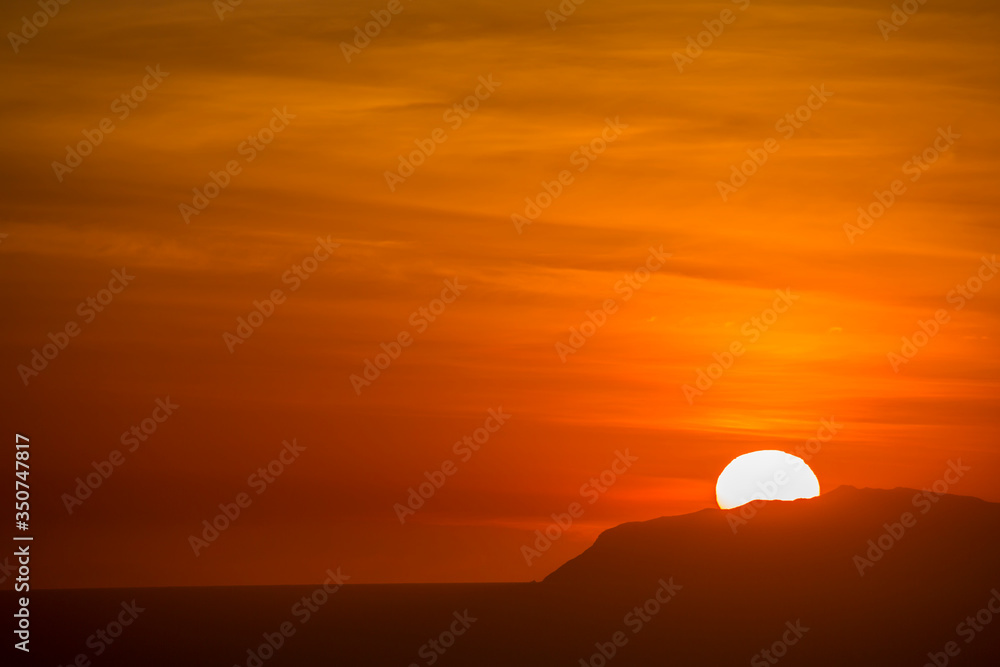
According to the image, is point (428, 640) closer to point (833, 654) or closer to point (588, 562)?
point (588, 562)

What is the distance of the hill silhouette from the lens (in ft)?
387

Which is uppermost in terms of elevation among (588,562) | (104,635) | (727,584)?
(727,584)

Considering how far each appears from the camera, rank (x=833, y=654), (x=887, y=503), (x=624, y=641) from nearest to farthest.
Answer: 1. (x=833, y=654)
2. (x=624, y=641)
3. (x=887, y=503)

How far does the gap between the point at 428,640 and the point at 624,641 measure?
102 feet

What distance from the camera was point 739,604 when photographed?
129 metres

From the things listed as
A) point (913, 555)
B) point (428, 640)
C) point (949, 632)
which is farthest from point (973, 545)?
point (428, 640)

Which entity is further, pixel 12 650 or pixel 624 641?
pixel 12 650

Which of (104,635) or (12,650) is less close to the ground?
(12,650)

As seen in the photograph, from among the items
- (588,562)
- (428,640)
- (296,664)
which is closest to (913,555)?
(588,562)

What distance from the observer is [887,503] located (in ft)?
475

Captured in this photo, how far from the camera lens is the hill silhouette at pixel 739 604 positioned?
387 ft

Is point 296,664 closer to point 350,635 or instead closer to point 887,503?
point 350,635

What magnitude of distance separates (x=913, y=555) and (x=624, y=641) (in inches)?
A: 1294

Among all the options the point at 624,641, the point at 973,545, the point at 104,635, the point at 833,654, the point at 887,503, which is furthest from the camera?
the point at 104,635
